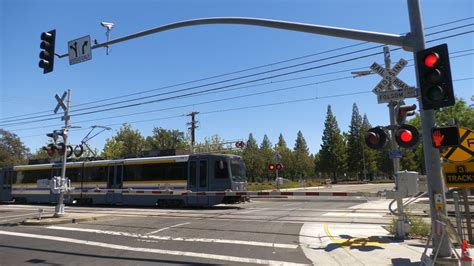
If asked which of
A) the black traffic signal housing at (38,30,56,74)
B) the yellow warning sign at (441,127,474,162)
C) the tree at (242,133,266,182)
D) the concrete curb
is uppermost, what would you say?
the tree at (242,133,266,182)

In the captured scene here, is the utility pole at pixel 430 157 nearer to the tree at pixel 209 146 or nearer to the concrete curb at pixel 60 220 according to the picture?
the concrete curb at pixel 60 220

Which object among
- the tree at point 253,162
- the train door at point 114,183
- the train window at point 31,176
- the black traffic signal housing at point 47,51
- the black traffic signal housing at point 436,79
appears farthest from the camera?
the tree at point 253,162

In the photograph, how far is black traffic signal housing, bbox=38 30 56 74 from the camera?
1320cm

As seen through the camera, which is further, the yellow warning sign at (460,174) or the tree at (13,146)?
the tree at (13,146)

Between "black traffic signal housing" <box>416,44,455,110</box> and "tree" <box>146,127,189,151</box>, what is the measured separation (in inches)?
2427

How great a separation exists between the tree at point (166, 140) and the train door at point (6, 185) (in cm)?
3291

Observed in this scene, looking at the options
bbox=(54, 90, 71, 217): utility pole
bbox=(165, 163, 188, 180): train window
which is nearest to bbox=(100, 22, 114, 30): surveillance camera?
bbox=(54, 90, 71, 217): utility pole

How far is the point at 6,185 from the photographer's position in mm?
35688

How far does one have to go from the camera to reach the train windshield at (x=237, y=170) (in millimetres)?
24391

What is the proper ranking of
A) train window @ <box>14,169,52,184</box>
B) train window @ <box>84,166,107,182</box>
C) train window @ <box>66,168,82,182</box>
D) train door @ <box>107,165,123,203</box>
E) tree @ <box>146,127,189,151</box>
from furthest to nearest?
tree @ <box>146,127,189,151</box>
train window @ <box>14,169,52,184</box>
train window @ <box>66,168,82,182</box>
train window @ <box>84,166,107,182</box>
train door @ <box>107,165,123,203</box>

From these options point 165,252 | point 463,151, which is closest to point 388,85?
point 463,151

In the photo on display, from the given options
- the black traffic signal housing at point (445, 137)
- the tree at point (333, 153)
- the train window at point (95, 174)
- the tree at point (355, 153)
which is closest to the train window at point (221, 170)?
the train window at point (95, 174)

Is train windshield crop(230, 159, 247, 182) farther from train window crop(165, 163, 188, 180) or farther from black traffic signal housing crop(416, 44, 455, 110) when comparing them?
black traffic signal housing crop(416, 44, 455, 110)

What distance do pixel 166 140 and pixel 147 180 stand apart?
43.2m
